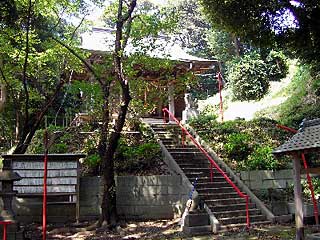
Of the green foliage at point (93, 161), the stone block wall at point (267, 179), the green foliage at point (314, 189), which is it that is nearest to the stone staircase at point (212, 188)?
the stone block wall at point (267, 179)

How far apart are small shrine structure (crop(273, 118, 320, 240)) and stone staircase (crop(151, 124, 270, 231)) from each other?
102 inches

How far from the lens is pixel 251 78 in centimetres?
2630

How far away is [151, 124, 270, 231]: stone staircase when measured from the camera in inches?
412

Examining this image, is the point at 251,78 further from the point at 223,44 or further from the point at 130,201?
the point at 130,201

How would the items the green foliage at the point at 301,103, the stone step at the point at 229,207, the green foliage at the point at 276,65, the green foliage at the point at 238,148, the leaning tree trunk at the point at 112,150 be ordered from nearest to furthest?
the leaning tree trunk at the point at 112,150
the stone step at the point at 229,207
the green foliage at the point at 238,148
the green foliage at the point at 301,103
the green foliage at the point at 276,65

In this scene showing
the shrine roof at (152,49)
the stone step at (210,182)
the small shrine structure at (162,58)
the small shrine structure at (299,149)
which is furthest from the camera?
the stone step at (210,182)

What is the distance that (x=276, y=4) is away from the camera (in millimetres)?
14273

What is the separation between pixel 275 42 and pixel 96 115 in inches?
327

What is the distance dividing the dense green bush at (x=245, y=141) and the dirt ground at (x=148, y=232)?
3.06 metres

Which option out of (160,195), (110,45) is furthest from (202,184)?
(110,45)

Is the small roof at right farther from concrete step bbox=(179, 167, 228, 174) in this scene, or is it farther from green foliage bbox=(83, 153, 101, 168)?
green foliage bbox=(83, 153, 101, 168)

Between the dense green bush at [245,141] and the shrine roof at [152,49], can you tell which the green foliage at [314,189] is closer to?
the dense green bush at [245,141]

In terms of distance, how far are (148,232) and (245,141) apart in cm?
604

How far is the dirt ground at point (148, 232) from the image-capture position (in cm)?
905
